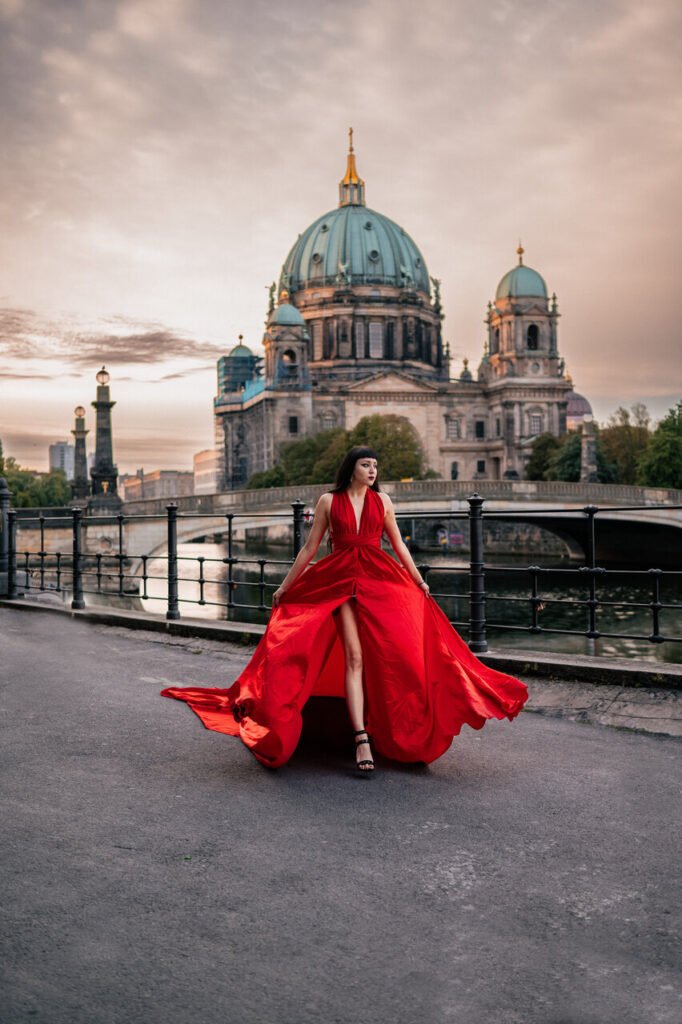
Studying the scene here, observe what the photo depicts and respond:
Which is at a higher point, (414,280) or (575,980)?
(414,280)

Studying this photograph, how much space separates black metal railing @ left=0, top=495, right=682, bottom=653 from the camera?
7.31 m

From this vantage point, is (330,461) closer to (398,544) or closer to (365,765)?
(398,544)

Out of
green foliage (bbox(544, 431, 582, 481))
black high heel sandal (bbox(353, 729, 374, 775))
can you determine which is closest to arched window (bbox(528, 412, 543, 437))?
green foliage (bbox(544, 431, 582, 481))

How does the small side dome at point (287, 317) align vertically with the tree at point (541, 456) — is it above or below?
above

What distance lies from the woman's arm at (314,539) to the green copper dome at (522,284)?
9359 cm

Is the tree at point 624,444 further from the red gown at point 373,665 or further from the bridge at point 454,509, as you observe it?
the red gown at point 373,665

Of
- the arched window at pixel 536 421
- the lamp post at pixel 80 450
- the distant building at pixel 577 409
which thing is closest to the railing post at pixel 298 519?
the lamp post at pixel 80 450

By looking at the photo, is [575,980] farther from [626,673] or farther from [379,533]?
[626,673]

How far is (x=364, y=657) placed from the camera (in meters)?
4.90

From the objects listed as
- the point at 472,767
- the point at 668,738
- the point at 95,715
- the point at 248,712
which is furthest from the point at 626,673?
the point at 95,715

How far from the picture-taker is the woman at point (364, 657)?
15.5 ft

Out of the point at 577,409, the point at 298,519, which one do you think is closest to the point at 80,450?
the point at 298,519

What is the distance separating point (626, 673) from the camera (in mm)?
6348

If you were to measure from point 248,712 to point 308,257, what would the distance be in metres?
103
